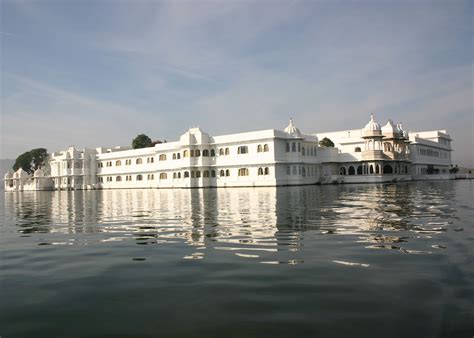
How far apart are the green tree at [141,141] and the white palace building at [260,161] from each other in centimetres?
1271

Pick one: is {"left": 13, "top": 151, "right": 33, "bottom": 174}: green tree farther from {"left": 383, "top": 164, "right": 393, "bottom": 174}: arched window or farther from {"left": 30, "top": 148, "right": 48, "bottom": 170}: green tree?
{"left": 383, "top": 164, "right": 393, "bottom": 174}: arched window

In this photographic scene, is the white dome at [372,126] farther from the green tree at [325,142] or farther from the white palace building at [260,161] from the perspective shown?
the green tree at [325,142]

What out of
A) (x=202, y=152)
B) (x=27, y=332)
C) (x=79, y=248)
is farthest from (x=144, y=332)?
(x=202, y=152)

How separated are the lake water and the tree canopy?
282 ft

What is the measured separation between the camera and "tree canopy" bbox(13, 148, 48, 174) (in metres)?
88.9

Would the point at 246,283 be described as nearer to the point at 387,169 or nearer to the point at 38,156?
the point at 387,169

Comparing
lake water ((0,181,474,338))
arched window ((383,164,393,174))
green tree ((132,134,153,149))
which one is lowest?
lake water ((0,181,474,338))

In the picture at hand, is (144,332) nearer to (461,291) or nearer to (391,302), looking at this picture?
(391,302)

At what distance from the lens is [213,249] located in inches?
333

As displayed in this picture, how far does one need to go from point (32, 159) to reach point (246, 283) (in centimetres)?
9474

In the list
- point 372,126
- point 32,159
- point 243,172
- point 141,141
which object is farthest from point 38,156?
point 372,126

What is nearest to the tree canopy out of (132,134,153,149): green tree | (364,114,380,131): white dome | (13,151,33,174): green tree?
(13,151,33,174): green tree

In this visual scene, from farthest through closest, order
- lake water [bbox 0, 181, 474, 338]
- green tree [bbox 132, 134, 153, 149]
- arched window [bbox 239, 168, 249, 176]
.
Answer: green tree [bbox 132, 134, 153, 149] < arched window [bbox 239, 168, 249, 176] < lake water [bbox 0, 181, 474, 338]

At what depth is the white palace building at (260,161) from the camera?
47.9 meters
